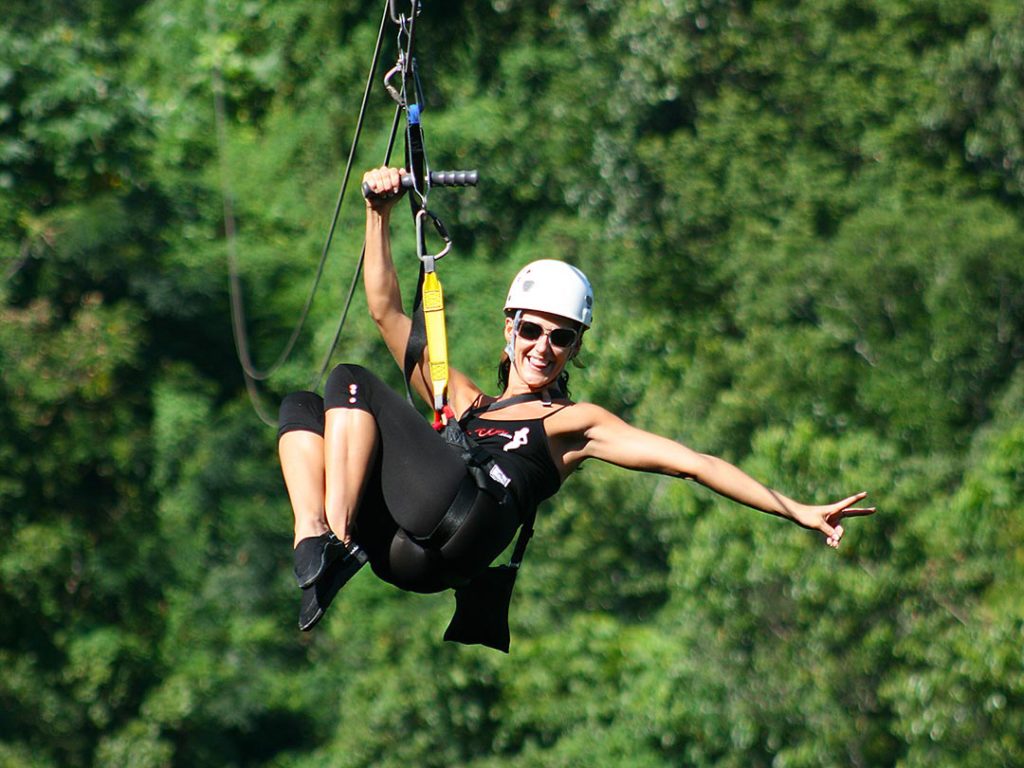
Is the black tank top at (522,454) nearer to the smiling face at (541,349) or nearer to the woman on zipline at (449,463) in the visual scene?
the woman on zipline at (449,463)

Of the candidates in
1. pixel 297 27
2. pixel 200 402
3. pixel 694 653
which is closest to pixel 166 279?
pixel 200 402

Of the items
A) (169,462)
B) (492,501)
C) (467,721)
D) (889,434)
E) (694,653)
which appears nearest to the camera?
(492,501)

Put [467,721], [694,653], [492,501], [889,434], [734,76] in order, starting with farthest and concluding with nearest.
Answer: [734,76], [889,434], [467,721], [694,653], [492,501]

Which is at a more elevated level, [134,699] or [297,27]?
[297,27]

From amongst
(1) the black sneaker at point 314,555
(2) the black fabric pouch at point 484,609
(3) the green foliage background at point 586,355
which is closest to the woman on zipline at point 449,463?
(1) the black sneaker at point 314,555

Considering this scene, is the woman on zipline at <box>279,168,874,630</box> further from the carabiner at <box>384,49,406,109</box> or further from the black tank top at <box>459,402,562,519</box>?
the carabiner at <box>384,49,406,109</box>

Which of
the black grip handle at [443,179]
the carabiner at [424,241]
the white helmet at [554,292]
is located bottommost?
the white helmet at [554,292]

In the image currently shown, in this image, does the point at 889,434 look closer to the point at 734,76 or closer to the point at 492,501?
the point at 734,76

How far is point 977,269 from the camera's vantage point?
77.6 ft

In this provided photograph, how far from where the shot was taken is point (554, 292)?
21.2ft

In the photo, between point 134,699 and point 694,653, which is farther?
point 134,699

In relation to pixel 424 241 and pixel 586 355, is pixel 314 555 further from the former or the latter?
pixel 586 355

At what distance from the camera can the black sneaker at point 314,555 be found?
6.00m

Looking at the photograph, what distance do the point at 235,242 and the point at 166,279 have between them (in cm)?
188
